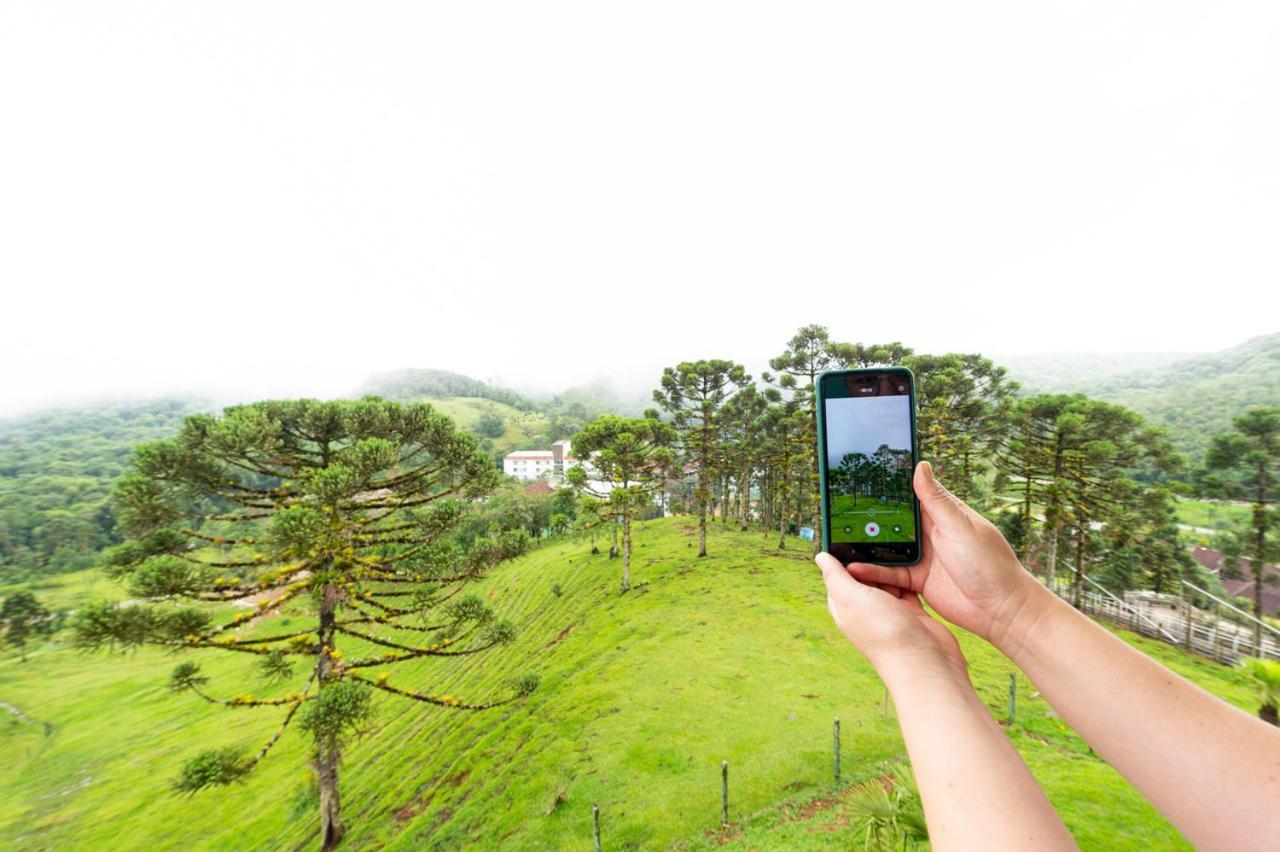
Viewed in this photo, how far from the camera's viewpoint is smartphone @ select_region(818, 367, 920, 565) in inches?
122

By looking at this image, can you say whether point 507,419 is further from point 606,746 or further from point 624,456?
point 606,746

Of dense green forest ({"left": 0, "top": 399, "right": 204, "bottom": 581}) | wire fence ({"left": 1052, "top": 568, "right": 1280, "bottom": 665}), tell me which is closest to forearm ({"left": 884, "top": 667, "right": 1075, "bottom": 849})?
dense green forest ({"left": 0, "top": 399, "right": 204, "bottom": 581})

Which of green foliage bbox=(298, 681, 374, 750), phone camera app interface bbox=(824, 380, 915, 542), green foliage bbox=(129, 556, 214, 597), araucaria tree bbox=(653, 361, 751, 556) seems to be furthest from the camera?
araucaria tree bbox=(653, 361, 751, 556)

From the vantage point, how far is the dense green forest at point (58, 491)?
66188mm

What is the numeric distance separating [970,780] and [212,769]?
15453 mm

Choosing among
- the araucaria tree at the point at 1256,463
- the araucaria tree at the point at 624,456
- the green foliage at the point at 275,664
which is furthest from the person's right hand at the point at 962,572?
the araucaria tree at the point at 1256,463

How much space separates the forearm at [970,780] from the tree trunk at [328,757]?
43.6 feet

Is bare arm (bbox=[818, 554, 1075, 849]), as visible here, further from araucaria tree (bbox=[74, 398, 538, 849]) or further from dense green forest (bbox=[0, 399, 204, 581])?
dense green forest (bbox=[0, 399, 204, 581])

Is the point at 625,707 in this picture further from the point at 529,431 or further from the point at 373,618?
the point at 529,431

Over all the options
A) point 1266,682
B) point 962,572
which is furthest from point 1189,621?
point 962,572

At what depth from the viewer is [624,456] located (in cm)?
2562

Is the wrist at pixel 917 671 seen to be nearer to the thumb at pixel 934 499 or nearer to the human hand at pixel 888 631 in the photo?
the human hand at pixel 888 631

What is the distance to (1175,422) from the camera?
97.4m

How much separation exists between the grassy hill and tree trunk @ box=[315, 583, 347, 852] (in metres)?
0.92
